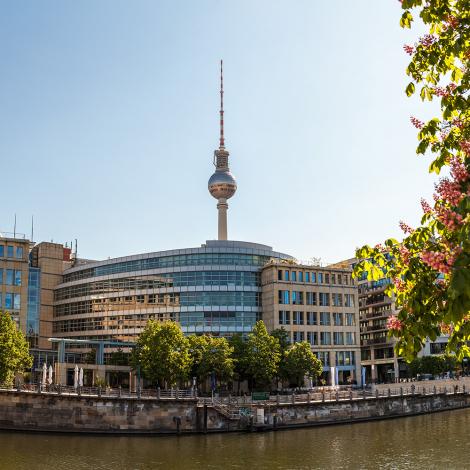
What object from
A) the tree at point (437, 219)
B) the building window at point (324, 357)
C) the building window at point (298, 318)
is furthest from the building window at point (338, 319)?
the tree at point (437, 219)

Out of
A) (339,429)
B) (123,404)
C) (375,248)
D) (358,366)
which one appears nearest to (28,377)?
(123,404)

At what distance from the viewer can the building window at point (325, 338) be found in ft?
374

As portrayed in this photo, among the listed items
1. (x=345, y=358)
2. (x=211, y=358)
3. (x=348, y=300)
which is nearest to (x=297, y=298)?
(x=348, y=300)

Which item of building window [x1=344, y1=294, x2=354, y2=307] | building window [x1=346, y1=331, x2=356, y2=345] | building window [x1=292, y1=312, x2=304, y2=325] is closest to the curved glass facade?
building window [x1=292, y1=312, x2=304, y2=325]

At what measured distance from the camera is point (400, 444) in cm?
5775

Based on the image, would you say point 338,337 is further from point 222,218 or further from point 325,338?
point 222,218

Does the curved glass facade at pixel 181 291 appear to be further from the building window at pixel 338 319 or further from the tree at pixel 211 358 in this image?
the tree at pixel 211 358

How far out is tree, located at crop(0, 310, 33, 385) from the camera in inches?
2918

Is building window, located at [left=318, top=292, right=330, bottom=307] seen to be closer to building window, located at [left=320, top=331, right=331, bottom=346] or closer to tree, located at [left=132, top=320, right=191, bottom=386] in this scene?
building window, located at [left=320, top=331, right=331, bottom=346]

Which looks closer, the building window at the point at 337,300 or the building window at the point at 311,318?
the building window at the point at 311,318

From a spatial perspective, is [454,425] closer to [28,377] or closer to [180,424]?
[180,424]

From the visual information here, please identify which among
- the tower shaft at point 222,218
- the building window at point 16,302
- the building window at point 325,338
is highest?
the tower shaft at point 222,218

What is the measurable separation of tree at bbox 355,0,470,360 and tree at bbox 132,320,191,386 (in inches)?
2853

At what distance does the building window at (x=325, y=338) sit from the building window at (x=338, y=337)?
1.56 meters
